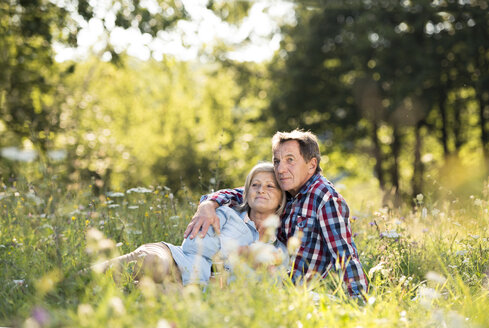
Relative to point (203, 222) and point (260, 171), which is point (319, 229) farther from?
point (203, 222)

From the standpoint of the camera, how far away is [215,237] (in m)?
4.05

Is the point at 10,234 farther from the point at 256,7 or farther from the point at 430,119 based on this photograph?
the point at 430,119

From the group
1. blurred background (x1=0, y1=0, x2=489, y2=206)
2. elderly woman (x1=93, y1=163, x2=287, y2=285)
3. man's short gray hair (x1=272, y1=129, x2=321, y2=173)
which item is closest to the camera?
elderly woman (x1=93, y1=163, x2=287, y2=285)

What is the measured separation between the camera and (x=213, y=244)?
4016 millimetres

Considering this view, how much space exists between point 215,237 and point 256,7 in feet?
24.9

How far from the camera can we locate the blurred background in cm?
967

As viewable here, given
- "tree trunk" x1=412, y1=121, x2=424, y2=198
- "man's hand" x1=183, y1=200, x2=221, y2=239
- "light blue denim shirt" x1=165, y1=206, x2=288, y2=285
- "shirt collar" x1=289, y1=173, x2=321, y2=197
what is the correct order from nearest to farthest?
"light blue denim shirt" x1=165, y1=206, x2=288, y2=285, "man's hand" x1=183, y1=200, x2=221, y2=239, "shirt collar" x1=289, y1=173, x2=321, y2=197, "tree trunk" x1=412, y1=121, x2=424, y2=198

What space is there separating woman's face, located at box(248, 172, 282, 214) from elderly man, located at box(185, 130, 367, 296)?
0.08 metres

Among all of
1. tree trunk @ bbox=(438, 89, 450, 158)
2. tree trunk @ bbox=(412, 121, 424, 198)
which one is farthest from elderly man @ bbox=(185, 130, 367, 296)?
tree trunk @ bbox=(412, 121, 424, 198)

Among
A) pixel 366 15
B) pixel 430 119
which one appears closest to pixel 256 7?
pixel 366 15

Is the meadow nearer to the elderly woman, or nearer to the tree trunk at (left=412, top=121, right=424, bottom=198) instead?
the elderly woman

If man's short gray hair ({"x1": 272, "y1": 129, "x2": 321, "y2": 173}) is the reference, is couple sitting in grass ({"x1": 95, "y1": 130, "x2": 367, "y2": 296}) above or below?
below

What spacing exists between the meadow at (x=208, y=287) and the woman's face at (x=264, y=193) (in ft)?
2.49

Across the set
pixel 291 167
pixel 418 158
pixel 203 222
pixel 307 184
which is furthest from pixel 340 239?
pixel 418 158
